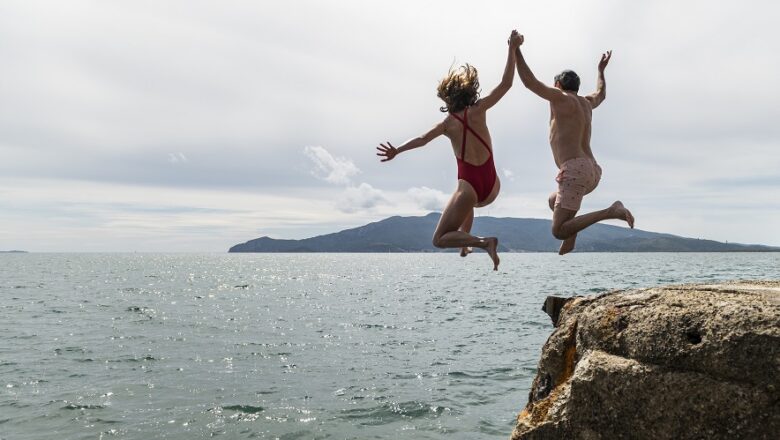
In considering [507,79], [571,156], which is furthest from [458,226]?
[507,79]

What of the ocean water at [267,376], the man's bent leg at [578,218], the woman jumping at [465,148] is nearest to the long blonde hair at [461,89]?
the woman jumping at [465,148]

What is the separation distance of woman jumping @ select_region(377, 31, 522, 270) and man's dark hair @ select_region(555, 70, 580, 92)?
2.76 ft

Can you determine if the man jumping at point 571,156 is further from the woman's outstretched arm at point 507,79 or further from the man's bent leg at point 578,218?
the woman's outstretched arm at point 507,79

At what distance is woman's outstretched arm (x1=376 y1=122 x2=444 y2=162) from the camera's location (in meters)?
5.98

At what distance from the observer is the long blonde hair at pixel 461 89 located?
594 cm

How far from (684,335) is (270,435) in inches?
444

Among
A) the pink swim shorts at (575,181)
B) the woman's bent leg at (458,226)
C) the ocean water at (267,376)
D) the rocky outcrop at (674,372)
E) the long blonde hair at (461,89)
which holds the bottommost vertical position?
the ocean water at (267,376)

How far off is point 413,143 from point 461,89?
2.69 ft

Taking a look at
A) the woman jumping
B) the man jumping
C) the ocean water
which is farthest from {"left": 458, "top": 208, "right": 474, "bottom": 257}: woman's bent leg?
the ocean water

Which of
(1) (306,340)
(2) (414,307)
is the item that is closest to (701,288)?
(1) (306,340)

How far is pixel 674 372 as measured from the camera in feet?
14.3

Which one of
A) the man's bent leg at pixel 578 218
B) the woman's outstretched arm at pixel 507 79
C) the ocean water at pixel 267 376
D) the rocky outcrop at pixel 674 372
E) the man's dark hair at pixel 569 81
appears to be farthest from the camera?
the ocean water at pixel 267 376

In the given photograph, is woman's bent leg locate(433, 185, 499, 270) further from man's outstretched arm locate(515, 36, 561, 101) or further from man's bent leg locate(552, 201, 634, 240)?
man's outstretched arm locate(515, 36, 561, 101)

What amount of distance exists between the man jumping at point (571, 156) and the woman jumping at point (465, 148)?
59cm
